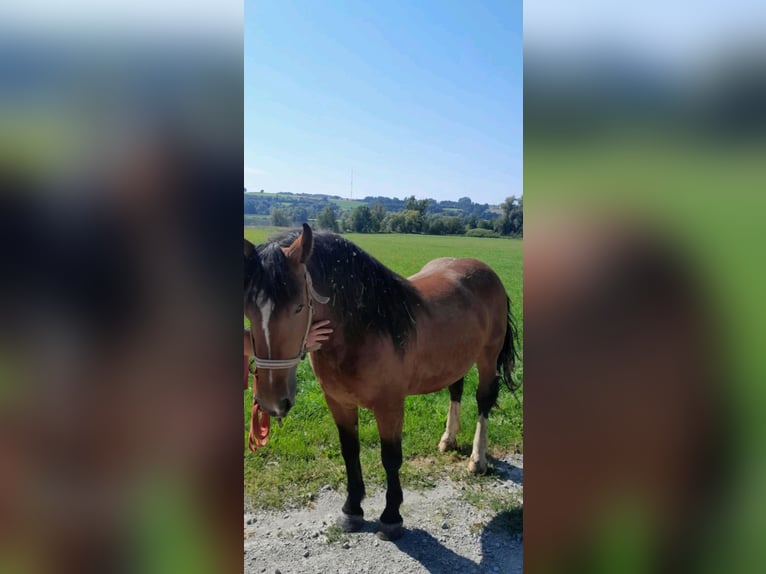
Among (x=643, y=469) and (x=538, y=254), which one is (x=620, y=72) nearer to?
(x=538, y=254)

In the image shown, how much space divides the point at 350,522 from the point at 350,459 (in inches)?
12.4

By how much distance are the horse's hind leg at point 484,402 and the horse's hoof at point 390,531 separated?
Result: 76cm

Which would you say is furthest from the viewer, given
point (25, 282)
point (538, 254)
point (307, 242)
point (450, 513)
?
point (450, 513)

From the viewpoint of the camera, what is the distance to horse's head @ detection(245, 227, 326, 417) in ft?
6.10

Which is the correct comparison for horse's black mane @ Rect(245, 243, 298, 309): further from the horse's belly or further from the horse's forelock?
the horse's belly

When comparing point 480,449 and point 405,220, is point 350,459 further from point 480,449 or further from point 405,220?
point 405,220

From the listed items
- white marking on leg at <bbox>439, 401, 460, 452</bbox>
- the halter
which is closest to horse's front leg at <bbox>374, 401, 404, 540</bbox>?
the halter

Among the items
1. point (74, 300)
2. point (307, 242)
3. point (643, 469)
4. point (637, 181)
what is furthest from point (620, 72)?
point (307, 242)

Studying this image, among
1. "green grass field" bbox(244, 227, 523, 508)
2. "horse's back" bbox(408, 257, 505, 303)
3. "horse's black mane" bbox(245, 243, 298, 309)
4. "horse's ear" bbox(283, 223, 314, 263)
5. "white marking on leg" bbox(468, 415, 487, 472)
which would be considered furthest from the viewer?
"white marking on leg" bbox(468, 415, 487, 472)

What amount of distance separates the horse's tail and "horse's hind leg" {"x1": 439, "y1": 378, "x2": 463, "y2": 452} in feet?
0.99

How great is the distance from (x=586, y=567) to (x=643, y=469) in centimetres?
26

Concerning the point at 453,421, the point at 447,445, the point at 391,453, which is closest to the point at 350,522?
the point at 391,453

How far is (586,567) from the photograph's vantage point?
1.05 m

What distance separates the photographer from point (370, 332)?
232cm
